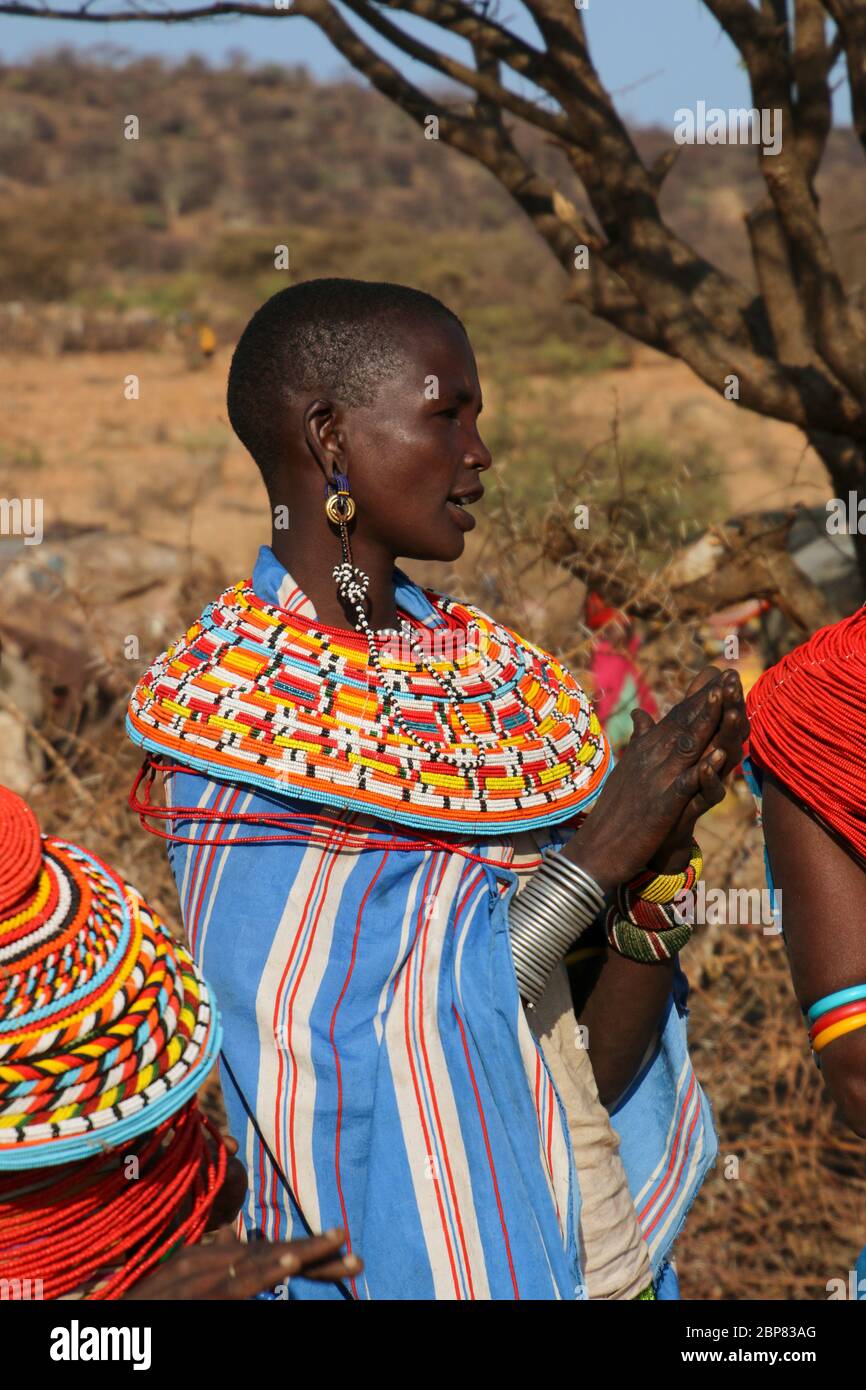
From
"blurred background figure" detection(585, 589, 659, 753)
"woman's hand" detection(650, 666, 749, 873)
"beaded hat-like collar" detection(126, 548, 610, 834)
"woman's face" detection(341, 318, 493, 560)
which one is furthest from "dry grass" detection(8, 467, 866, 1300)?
"woman's hand" detection(650, 666, 749, 873)

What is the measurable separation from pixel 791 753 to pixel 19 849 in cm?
100

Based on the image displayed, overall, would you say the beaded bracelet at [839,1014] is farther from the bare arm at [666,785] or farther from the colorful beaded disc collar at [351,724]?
the colorful beaded disc collar at [351,724]

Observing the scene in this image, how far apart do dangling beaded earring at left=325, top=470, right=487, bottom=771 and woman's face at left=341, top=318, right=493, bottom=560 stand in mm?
23

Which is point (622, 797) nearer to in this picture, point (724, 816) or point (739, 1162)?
point (739, 1162)

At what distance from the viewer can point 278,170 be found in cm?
3228

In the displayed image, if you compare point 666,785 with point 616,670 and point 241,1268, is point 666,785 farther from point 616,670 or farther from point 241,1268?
point 616,670

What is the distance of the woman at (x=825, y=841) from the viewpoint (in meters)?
1.93

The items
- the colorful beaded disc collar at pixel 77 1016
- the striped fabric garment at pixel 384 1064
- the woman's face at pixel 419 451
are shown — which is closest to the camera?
the colorful beaded disc collar at pixel 77 1016

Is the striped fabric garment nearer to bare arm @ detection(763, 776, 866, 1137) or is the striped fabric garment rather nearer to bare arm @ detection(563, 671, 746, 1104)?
bare arm @ detection(563, 671, 746, 1104)

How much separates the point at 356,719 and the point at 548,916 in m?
0.39

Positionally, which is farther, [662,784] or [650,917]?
[650,917]

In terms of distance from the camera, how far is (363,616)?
233 centimetres

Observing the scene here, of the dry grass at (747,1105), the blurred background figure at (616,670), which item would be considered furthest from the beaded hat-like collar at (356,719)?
the blurred background figure at (616,670)

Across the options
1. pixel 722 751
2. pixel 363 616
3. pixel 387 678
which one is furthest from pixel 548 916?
pixel 363 616
